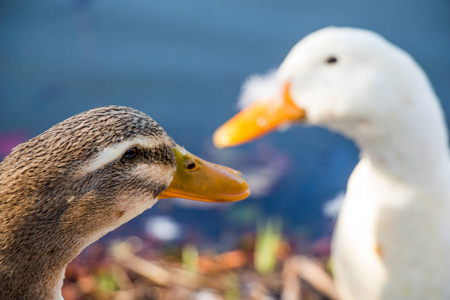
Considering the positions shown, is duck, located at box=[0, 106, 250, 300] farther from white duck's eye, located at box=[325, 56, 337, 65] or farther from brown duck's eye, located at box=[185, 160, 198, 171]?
white duck's eye, located at box=[325, 56, 337, 65]

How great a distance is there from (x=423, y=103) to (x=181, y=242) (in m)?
1.11

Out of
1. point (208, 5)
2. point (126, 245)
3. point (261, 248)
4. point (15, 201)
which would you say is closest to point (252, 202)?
point (261, 248)

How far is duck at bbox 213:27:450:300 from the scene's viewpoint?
3.03 feet

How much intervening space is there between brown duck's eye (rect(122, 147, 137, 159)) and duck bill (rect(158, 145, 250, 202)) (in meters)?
0.10

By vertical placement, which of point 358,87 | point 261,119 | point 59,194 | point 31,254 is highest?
point 358,87

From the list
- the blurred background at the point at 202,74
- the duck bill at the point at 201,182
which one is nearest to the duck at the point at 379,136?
the duck bill at the point at 201,182

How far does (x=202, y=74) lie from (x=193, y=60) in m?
0.07

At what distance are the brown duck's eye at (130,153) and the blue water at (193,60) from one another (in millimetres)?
1106

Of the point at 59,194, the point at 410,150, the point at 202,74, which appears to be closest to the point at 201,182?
the point at 59,194

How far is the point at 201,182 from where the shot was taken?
912 mm

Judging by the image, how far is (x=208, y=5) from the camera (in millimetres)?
2062

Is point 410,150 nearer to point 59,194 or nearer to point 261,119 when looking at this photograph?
point 261,119

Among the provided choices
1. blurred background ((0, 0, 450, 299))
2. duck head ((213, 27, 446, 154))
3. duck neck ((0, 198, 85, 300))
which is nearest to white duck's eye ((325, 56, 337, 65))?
duck head ((213, 27, 446, 154))

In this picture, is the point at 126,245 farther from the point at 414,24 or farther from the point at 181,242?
the point at 414,24
